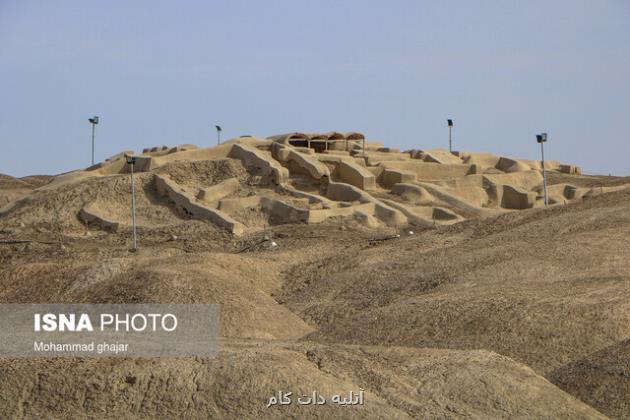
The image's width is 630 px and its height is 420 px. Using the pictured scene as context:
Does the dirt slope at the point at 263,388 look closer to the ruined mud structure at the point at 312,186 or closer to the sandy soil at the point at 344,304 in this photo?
the sandy soil at the point at 344,304

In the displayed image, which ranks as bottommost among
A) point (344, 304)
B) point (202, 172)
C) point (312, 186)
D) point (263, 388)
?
point (344, 304)

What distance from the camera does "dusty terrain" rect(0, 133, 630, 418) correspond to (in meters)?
7.80

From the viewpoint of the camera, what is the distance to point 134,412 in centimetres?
754

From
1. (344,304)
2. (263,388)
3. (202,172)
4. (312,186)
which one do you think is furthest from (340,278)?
(202,172)

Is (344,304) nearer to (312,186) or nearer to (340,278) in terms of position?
(340,278)

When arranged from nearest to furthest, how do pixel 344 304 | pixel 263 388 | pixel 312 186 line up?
pixel 263 388 → pixel 344 304 → pixel 312 186

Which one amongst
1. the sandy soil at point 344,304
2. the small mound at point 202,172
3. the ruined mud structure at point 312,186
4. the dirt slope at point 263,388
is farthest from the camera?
the small mound at point 202,172

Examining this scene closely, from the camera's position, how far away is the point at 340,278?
14602 millimetres

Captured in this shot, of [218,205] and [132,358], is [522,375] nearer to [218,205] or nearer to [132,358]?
[132,358]

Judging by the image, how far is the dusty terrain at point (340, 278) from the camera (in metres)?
7.80

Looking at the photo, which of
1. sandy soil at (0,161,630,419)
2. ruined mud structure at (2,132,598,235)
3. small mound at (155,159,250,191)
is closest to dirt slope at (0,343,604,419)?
sandy soil at (0,161,630,419)

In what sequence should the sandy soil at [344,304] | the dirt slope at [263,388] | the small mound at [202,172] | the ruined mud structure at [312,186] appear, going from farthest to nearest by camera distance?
the small mound at [202,172]
the ruined mud structure at [312,186]
the sandy soil at [344,304]
the dirt slope at [263,388]

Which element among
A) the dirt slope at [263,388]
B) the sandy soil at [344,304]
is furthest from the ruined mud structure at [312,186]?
the dirt slope at [263,388]

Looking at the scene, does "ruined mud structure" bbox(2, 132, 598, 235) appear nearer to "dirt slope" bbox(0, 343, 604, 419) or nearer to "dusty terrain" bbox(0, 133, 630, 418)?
"dusty terrain" bbox(0, 133, 630, 418)
